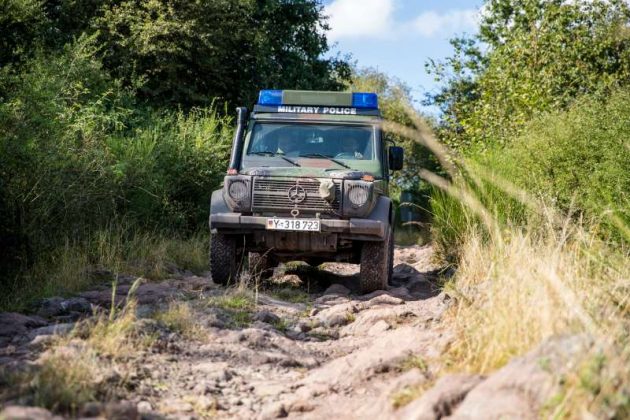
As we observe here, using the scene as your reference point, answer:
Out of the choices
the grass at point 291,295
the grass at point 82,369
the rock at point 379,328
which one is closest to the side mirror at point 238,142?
the grass at point 291,295

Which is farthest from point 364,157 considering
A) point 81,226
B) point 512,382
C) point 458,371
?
point 512,382

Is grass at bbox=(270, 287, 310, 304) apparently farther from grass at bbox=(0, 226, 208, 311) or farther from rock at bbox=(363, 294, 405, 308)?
grass at bbox=(0, 226, 208, 311)

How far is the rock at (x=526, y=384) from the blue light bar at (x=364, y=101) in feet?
→ 22.1

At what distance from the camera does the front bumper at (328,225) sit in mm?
9039

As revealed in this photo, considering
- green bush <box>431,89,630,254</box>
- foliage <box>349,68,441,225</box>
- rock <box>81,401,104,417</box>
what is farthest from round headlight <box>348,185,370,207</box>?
foliage <box>349,68,441,225</box>

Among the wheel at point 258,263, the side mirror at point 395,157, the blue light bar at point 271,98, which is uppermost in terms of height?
the blue light bar at point 271,98

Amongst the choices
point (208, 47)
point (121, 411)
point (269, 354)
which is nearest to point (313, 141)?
point (269, 354)

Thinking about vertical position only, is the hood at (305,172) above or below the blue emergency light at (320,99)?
below

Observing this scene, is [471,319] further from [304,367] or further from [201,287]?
[201,287]

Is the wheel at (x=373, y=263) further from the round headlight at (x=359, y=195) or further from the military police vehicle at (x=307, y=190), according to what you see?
the round headlight at (x=359, y=195)

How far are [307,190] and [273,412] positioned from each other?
15.0 ft

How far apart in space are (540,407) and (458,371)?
43.6 inches

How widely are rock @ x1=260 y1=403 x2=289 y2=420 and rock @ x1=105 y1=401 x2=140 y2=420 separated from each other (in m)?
0.79

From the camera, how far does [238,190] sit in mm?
9367
